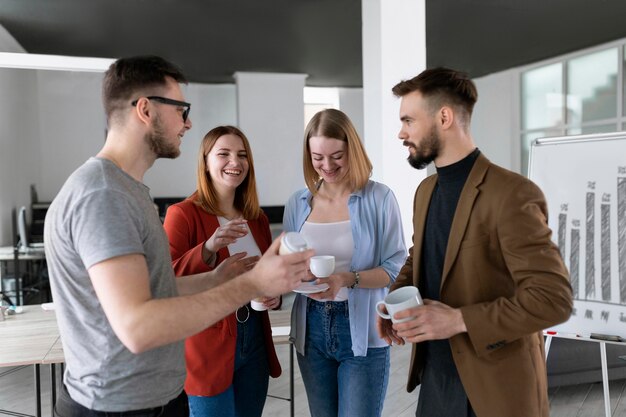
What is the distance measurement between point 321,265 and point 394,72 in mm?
3072

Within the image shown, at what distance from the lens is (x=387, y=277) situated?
1.85 metres

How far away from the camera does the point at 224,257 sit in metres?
1.88

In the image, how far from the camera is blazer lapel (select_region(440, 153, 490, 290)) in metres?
1.32

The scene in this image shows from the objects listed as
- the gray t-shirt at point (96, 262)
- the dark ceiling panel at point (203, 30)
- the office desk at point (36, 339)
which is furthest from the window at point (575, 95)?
the gray t-shirt at point (96, 262)

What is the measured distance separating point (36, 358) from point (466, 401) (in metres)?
1.83

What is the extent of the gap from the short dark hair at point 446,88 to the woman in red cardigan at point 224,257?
29.0 inches

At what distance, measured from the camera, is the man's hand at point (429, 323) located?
48.6 inches

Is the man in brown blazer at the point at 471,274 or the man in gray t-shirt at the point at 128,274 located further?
the man in brown blazer at the point at 471,274

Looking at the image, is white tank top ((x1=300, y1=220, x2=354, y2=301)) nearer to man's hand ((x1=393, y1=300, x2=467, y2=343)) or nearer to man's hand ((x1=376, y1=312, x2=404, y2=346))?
man's hand ((x1=376, y1=312, x2=404, y2=346))

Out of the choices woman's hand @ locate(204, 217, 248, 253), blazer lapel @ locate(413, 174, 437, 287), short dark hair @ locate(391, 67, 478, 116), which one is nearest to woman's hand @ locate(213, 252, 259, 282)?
woman's hand @ locate(204, 217, 248, 253)

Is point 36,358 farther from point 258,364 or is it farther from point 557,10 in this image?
point 557,10

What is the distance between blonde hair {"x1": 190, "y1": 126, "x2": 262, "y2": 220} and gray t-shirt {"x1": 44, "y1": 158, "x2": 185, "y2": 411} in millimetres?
744

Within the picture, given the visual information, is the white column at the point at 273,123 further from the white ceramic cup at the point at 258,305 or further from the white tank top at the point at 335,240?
the white ceramic cup at the point at 258,305

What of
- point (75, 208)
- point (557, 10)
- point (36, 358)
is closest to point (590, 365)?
point (36, 358)
